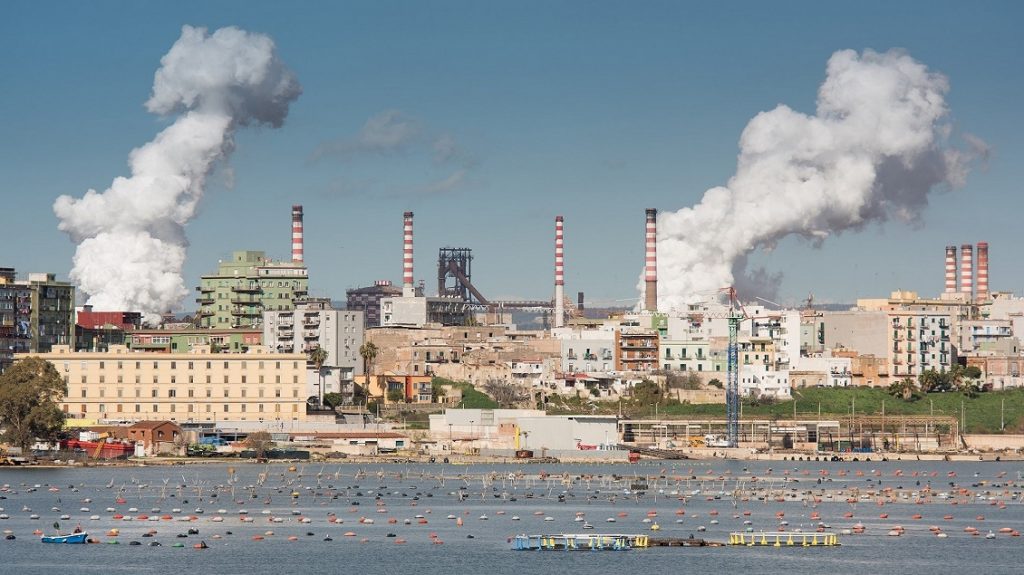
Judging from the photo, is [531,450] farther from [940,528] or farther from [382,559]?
[382,559]

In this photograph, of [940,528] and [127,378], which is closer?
[940,528]

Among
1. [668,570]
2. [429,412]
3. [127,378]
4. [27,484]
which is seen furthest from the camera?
[429,412]

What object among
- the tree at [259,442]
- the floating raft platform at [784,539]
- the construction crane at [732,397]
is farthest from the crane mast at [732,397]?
the floating raft platform at [784,539]

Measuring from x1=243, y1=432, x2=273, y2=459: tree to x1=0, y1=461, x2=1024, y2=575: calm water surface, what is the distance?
6.09 meters

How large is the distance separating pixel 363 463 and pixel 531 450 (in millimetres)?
15536

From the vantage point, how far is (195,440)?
545ft

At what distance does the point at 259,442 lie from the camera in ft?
539

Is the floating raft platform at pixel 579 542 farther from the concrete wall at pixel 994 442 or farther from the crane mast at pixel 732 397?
the concrete wall at pixel 994 442

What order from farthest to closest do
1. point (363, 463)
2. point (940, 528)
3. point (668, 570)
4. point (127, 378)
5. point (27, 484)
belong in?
point (127, 378), point (363, 463), point (27, 484), point (940, 528), point (668, 570)

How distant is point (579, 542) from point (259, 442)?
6964cm

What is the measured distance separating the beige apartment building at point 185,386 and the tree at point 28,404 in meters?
19.8

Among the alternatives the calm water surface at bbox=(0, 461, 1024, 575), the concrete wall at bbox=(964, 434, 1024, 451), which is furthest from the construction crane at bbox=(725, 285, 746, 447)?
the concrete wall at bbox=(964, 434, 1024, 451)

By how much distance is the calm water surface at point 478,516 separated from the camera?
3661 inches

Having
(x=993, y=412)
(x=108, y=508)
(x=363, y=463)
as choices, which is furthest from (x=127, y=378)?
(x=993, y=412)
